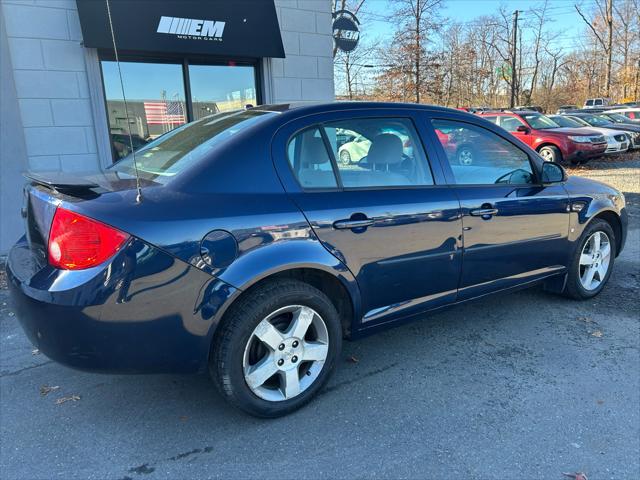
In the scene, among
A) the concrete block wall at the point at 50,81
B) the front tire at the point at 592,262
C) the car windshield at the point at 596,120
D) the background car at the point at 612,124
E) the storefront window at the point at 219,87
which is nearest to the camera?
the front tire at the point at 592,262

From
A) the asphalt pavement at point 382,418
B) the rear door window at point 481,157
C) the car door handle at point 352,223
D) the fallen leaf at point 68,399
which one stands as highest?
the rear door window at point 481,157

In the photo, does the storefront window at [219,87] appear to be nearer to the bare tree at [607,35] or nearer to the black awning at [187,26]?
the black awning at [187,26]

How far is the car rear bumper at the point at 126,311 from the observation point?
6.81ft

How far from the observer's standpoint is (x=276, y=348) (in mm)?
2521

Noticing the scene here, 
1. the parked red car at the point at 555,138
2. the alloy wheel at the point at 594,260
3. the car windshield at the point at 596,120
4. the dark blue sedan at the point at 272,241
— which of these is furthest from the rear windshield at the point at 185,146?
the car windshield at the point at 596,120

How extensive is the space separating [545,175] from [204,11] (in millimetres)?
5239

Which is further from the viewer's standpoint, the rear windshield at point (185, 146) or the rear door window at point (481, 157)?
the rear door window at point (481, 157)

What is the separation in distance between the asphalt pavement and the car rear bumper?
48 centimetres

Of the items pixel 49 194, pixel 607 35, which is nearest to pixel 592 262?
pixel 49 194

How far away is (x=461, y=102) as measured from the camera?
43.3m

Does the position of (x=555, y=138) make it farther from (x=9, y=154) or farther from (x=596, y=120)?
(x=9, y=154)

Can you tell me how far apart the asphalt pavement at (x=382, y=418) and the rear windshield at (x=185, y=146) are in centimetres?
133

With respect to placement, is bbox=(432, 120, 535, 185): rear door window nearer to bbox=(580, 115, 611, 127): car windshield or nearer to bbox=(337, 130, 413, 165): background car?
bbox=(337, 130, 413, 165): background car

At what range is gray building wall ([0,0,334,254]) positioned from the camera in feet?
19.2
